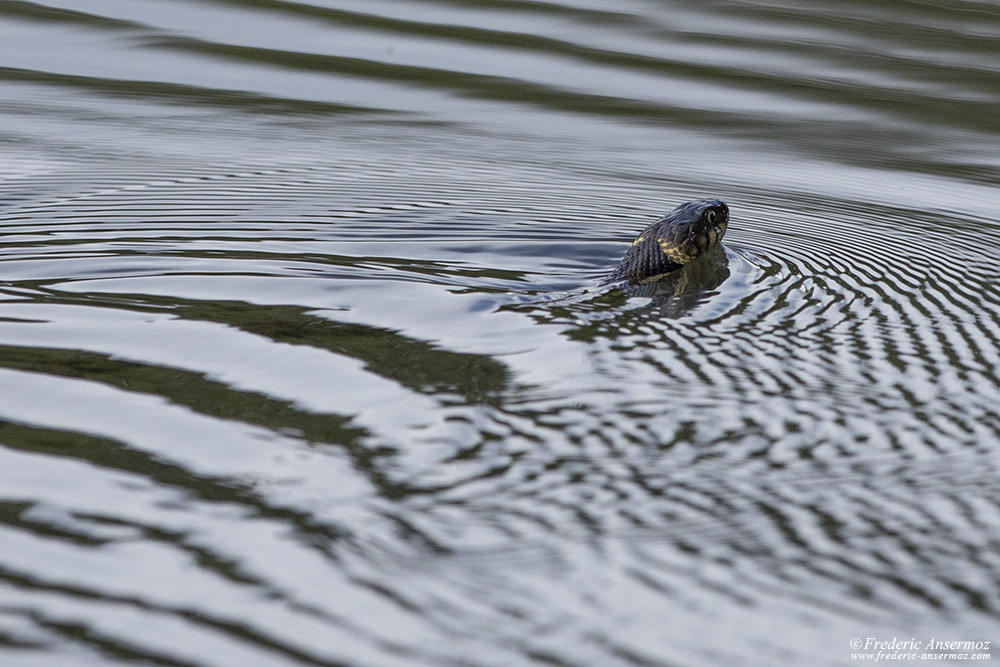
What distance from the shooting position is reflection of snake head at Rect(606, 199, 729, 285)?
5.75ft

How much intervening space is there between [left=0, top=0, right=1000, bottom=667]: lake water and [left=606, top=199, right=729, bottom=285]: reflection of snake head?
0.12ft

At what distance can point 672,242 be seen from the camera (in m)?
1.85

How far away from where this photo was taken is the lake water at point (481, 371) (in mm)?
771

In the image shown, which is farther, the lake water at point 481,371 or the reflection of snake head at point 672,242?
the reflection of snake head at point 672,242

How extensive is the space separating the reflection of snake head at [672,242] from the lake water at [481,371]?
0.12ft

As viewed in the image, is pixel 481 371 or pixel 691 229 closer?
pixel 481 371

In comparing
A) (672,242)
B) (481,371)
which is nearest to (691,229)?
(672,242)

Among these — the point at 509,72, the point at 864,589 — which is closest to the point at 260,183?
the point at 509,72

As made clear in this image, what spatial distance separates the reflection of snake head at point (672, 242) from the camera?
1.75m

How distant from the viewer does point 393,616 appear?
75 centimetres

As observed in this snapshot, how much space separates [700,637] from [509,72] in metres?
2.33

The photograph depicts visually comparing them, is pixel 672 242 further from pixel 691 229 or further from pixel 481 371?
pixel 481 371

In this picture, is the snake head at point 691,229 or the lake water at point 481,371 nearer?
the lake water at point 481,371

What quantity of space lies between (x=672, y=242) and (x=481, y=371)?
72 cm
